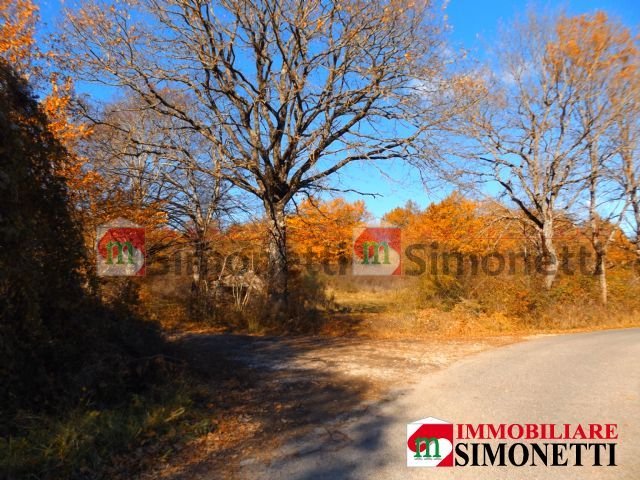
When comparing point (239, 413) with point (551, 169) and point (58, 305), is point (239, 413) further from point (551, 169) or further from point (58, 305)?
point (551, 169)

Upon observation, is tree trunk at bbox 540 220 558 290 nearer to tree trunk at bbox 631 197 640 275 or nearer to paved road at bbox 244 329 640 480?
tree trunk at bbox 631 197 640 275

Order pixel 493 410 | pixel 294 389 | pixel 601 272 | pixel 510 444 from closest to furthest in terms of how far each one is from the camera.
Answer: pixel 510 444 < pixel 493 410 < pixel 294 389 < pixel 601 272

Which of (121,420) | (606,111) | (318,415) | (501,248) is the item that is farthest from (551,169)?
(121,420)

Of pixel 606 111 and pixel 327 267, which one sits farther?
pixel 327 267

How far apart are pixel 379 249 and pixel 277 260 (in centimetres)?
1937

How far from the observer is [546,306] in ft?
47.6

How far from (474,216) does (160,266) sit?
14.5 metres

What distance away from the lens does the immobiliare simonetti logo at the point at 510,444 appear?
354 cm

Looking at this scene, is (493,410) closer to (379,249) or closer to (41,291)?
(41,291)

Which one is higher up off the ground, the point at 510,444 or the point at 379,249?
the point at 379,249

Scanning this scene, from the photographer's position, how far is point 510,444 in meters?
3.84

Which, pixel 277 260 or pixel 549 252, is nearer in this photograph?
pixel 277 260

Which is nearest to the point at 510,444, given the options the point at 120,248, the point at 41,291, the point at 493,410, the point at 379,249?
the point at 493,410

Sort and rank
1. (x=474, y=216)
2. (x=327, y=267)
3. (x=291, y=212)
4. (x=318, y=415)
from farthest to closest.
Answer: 1. (x=327, y=267)
2. (x=474, y=216)
3. (x=291, y=212)
4. (x=318, y=415)
